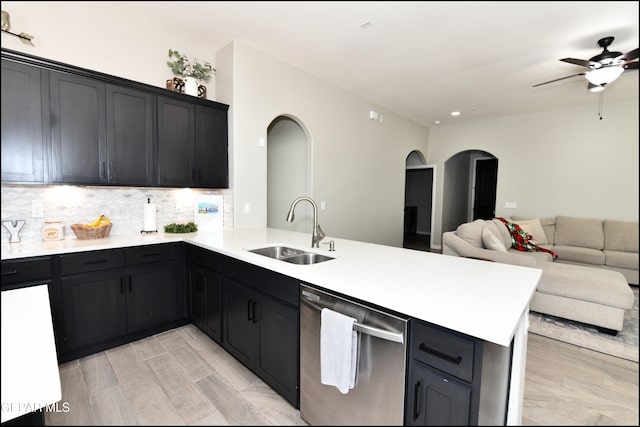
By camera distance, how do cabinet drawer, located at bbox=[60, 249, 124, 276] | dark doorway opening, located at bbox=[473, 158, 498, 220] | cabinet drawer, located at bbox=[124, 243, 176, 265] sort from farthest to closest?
cabinet drawer, located at bbox=[124, 243, 176, 265] < cabinet drawer, located at bbox=[60, 249, 124, 276] < dark doorway opening, located at bbox=[473, 158, 498, 220]

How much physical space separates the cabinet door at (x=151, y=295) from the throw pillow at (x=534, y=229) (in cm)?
254

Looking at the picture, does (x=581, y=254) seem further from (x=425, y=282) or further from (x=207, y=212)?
(x=207, y=212)

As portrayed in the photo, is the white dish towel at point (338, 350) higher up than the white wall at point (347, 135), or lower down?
lower down

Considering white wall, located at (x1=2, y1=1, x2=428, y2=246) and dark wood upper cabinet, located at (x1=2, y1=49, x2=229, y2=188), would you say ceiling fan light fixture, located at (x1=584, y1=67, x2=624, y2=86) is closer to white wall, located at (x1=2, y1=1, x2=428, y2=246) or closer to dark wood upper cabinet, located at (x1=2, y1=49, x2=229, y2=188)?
white wall, located at (x1=2, y1=1, x2=428, y2=246)

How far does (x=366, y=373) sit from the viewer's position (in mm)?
1132

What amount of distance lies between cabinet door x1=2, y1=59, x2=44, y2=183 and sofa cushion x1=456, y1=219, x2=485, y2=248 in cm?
191

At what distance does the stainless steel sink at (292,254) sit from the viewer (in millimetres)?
2012

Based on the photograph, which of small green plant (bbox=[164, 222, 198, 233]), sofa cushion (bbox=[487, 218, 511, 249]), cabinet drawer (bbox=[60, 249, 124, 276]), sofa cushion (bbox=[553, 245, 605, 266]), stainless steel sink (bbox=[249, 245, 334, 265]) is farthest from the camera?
small green plant (bbox=[164, 222, 198, 233])

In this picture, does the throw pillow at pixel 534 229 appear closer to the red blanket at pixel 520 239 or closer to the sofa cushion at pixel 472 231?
the red blanket at pixel 520 239

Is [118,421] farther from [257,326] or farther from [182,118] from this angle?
[182,118]

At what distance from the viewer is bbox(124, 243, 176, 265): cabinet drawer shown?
214cm

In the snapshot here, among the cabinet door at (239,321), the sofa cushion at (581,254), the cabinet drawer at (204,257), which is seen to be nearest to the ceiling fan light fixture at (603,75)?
the sofa cushion at (581,254)

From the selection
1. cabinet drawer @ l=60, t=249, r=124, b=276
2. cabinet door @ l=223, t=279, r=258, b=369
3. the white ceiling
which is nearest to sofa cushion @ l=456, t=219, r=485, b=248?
the white ceiling

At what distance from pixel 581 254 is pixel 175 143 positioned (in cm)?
289
